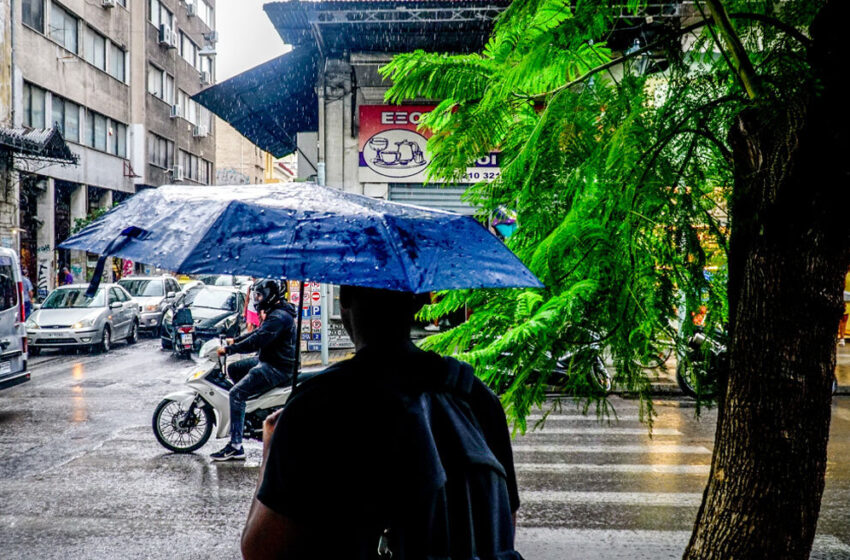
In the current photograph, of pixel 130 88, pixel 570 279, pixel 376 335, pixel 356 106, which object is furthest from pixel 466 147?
pixel 130 88

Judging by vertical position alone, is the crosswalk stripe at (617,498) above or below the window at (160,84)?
below

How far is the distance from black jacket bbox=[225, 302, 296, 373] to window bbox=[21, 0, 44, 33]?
24.4m

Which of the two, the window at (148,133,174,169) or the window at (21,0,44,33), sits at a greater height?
the window at (21,0,44,33)

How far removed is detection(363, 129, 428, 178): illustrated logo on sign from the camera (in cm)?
1638

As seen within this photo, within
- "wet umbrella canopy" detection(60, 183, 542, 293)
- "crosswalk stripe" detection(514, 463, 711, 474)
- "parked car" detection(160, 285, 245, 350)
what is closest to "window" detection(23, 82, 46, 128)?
"parked car" detection(160, 285, 245, 350)

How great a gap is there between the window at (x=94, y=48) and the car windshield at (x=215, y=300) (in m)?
18.1

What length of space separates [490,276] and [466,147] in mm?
1065

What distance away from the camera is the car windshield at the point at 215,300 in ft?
59.0

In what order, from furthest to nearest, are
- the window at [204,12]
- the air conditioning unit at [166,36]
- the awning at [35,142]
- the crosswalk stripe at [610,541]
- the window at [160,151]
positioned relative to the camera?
1. the window at [204,12]
2. the air conditioning unit at [166,36]
3. the window at [160,151]
4. the awning at [35,142]
5. the crosswalk stripe at [610,541]

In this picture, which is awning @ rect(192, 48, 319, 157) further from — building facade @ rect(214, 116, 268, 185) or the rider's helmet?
building facade @ rect(214, 116, 268, 185)

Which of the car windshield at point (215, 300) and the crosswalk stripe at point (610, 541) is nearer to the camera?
the crosswalk stripe at point (610, 541)

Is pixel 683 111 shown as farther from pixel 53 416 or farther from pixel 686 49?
pixel 53 416

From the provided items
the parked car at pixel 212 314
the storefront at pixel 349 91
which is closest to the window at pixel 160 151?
the parked car at pixel 212 314

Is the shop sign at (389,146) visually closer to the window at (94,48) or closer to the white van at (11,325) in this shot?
the white van at (11,325)
